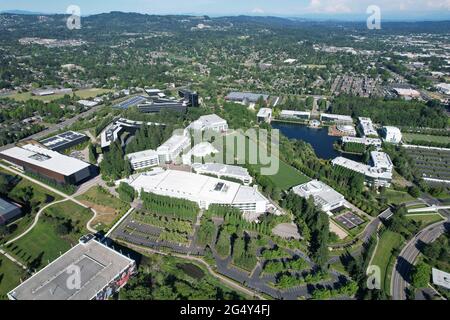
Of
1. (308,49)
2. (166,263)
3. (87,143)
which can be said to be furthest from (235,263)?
(308,49)

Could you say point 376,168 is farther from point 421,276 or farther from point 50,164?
point 50,164

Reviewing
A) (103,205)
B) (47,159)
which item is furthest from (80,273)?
(47,159)

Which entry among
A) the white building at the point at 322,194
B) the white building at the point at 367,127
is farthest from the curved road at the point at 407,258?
the white building at the point at 367,127

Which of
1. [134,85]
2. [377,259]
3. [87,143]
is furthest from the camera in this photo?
[134,85]

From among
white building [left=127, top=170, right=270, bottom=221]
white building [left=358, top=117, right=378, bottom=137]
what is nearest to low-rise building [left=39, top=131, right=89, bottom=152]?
white building [left=127, top=170, right=270, bottom=221]

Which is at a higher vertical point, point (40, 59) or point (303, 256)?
point (40, 59)

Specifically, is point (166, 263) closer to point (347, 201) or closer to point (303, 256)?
point (303, 256)

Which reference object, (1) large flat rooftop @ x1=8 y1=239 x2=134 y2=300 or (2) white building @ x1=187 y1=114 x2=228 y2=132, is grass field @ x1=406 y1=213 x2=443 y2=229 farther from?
(2) white building @ x1=187 y1=114 x2=228 y2=132
